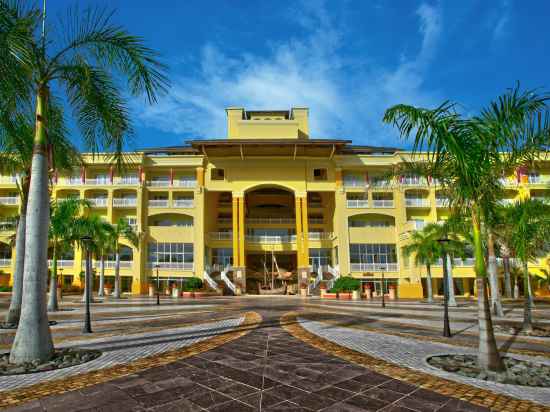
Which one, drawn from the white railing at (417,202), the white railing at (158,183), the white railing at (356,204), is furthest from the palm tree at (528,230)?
the white railing at (158,183)

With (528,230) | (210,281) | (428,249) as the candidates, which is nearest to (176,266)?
(210,281)

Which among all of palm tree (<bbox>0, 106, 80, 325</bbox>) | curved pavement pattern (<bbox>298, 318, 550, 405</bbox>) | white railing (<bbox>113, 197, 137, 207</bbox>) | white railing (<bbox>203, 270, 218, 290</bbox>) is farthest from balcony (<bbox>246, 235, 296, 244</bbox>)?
palm tree (<bbox>0, 106, 80, 325</bbox>)

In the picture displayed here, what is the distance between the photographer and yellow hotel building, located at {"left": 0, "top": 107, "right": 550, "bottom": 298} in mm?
45312

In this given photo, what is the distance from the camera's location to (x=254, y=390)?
6.05 m

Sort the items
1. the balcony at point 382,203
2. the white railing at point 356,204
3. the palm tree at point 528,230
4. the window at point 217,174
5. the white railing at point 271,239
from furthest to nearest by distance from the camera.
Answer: the window at point 217,174 < the white railing at point 271,239 < the white railing at point 356,204 < the balcony at point 382,203 < the palm tree at point 528,230

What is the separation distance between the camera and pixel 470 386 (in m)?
6.55

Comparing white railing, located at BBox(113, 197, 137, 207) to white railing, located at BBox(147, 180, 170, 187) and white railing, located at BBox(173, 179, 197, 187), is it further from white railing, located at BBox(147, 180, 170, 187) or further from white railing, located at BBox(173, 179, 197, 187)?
white railing, located at BBox(173, 179, 197, 187)

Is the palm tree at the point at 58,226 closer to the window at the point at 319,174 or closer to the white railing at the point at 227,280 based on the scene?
the white railing at the point at 227,280

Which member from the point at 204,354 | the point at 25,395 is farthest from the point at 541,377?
the point at 25,395

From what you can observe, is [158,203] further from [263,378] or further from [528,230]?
[263,378]

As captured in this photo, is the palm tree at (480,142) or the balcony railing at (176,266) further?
the balcony railing at (176,266)

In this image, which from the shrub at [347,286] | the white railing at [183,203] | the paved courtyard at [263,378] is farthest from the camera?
the white railing at [183,203]

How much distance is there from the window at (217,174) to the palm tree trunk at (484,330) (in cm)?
4385

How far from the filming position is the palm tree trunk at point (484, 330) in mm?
7547
